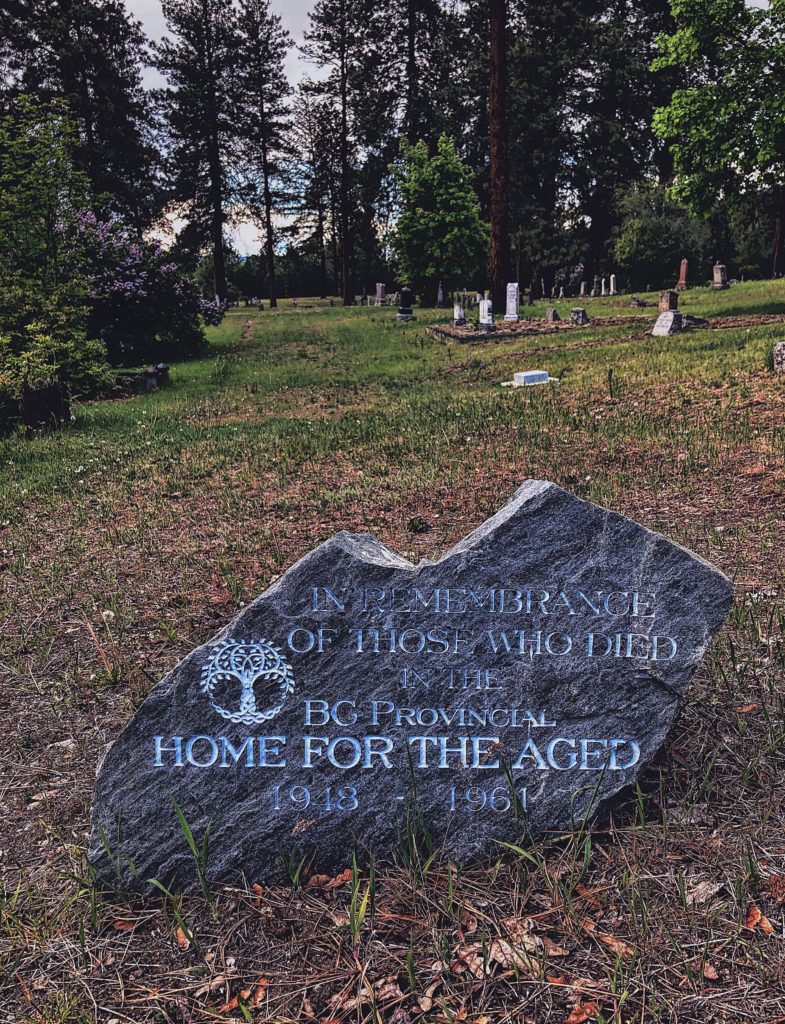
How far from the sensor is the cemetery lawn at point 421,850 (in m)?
2.35

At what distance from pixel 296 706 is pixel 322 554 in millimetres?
573

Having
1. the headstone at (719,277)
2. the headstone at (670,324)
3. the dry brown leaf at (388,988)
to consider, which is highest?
the headstone at (719,277)

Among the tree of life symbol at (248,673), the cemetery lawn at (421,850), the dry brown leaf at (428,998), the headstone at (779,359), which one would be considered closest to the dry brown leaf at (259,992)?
the cemetery lawn at (421,850)

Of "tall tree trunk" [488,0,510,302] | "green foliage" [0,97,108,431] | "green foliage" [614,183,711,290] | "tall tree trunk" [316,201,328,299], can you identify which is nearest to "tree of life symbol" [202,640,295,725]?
"green foliage" [0,97,108,431]

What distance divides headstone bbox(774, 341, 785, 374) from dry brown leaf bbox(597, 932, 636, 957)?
9.69 metres

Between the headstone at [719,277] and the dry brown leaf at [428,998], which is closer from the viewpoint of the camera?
the dry brown leaf at [428,998]

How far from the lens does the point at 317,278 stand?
67.9 m

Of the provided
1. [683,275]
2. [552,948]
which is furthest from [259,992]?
[683,275]

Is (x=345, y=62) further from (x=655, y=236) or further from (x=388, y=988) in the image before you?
(x=388, y=988)

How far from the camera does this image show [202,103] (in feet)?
136

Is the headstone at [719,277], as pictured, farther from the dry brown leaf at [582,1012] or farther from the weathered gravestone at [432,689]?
the dry brown leaf at [582,1012]

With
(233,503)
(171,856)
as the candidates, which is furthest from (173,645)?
(233,503)

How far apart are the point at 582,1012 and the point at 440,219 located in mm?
31974

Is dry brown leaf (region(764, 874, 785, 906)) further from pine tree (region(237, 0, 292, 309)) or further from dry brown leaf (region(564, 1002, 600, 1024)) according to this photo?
pine tree (region(237, 0, 292, 309))
